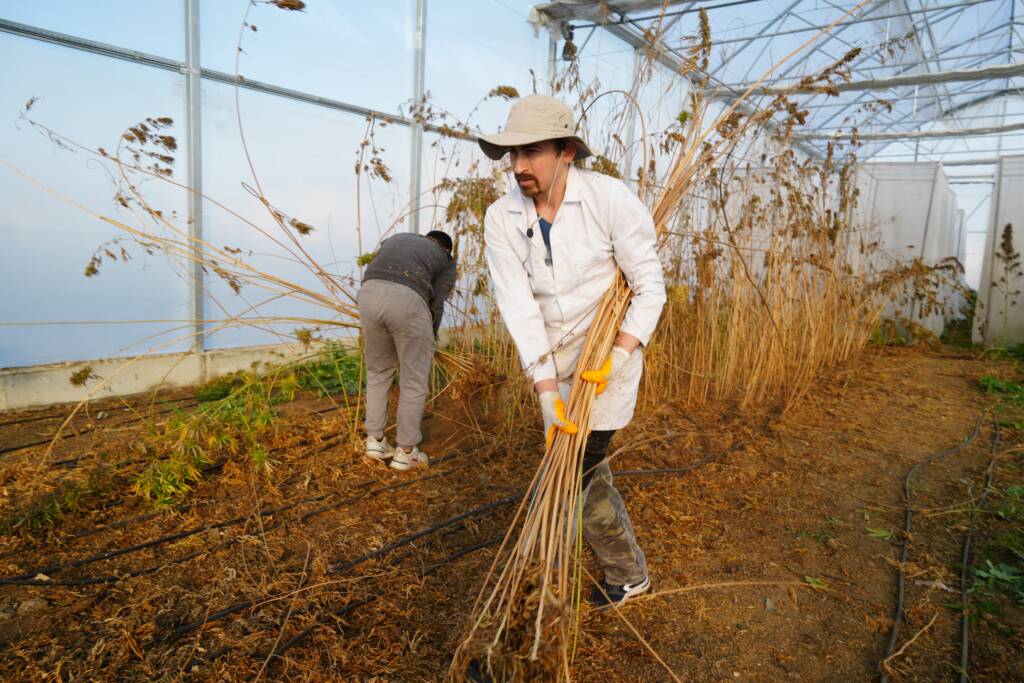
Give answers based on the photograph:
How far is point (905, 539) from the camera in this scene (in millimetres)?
2457

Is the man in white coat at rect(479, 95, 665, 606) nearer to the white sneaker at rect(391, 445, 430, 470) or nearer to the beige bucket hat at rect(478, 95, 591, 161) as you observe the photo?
the beige bucket hat at rect(478, 95, 591, 161)

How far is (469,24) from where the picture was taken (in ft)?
18.0

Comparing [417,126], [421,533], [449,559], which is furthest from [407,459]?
[417,126]

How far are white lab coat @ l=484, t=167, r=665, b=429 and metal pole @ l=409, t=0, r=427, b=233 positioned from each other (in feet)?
10.9

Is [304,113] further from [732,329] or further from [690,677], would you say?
[690,677]

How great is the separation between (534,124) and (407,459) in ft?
6.14

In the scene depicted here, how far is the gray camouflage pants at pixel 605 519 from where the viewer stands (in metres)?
1.80

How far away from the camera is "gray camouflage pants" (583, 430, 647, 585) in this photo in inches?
70.8

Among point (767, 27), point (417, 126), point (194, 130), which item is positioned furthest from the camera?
point (767, 27)

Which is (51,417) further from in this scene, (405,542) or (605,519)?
(605,519)

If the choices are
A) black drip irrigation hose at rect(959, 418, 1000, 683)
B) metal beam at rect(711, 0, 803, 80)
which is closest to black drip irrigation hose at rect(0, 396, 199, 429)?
black drip irrigation hose at rect(959, 418, 1000, 683)

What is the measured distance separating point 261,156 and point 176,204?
0.68m

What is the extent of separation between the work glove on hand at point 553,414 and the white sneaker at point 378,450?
62.9 inches

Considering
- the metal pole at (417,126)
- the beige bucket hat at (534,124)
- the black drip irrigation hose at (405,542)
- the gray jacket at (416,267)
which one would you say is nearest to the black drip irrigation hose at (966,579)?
the black drip irrigation hose at (405,542)
